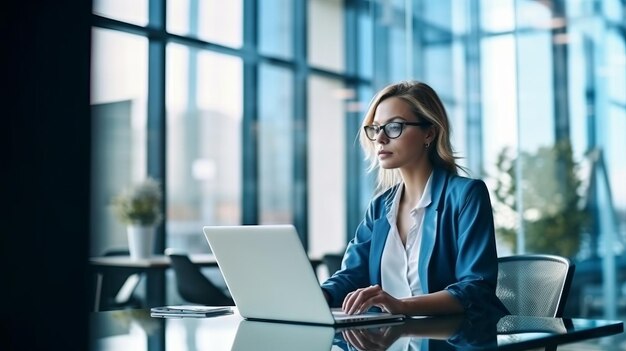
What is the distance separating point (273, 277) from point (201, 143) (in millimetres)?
4902

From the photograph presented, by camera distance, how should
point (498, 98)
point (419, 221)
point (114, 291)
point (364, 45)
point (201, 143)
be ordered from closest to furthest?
point (419, 221)
point (114, 291)
point (498, 98)
point (201, 143)
point (364, 45)

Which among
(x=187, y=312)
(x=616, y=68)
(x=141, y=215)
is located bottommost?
(x=187, y=312)

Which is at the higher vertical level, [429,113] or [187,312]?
[429,113]

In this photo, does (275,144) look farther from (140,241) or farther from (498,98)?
(140,241)

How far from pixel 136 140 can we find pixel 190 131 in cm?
56

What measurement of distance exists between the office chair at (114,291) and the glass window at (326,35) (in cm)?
290

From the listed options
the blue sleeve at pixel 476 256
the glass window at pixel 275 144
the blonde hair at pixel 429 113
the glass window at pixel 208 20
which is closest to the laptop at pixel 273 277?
the blue sleeve at pixel 476 256

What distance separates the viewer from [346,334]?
5.72 ft

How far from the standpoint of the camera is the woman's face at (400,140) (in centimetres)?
239

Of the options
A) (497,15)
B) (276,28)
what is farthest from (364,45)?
(497,15)

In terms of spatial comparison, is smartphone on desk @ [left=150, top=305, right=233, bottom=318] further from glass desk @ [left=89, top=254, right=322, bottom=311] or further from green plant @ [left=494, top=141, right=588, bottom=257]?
green plant @ [left=494, top=141, right=588, bottom=257]

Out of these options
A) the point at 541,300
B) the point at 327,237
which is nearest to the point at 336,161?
the point at 327,237

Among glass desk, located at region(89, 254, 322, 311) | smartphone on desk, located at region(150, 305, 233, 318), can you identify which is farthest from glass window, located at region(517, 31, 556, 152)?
smartphone on desk, located at region(150, 305, 233, 318)

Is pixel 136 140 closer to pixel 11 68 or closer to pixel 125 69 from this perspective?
pixel 125 69
